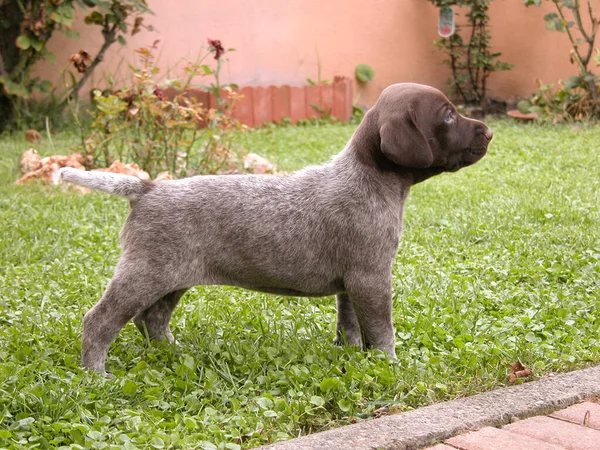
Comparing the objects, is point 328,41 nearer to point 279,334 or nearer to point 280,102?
point 280,102

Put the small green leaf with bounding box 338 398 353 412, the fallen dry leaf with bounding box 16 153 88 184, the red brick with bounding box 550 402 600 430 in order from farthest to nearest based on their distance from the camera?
1. the fallen dry leaf with bounding box 16 153 88 184
2. the small green leaf with bounding box 338 398 353 412
3. the red brick with bounding box 550 402 600 430

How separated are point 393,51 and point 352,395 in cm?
1149

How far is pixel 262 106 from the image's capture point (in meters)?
12.5

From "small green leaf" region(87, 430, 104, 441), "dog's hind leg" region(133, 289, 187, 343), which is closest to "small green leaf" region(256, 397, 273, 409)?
"small green leaf" region(87, 430, 104, 441)

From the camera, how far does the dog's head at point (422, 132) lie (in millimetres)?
3695

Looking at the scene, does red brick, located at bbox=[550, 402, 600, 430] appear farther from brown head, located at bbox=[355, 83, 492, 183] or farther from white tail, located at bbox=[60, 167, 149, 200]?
white tail, located at bbox=[60, 167, 149, 200]

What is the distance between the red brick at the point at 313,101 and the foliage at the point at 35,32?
2.82 m

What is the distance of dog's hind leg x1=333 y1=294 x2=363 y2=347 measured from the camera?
13.5ft

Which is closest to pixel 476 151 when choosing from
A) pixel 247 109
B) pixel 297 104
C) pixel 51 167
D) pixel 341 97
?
pixel 51 167

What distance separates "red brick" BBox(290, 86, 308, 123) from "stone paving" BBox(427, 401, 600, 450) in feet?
32.6

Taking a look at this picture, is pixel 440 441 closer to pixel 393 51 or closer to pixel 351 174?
pixel 351 174

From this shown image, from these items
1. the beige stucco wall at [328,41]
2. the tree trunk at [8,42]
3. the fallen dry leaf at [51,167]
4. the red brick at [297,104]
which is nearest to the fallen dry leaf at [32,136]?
the tree trunk at [8,42]

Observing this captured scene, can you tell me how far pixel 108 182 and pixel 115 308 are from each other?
0.57 metres

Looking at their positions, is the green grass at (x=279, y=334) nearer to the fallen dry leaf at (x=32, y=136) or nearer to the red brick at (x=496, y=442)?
the red brick at (x=496, y=442)
